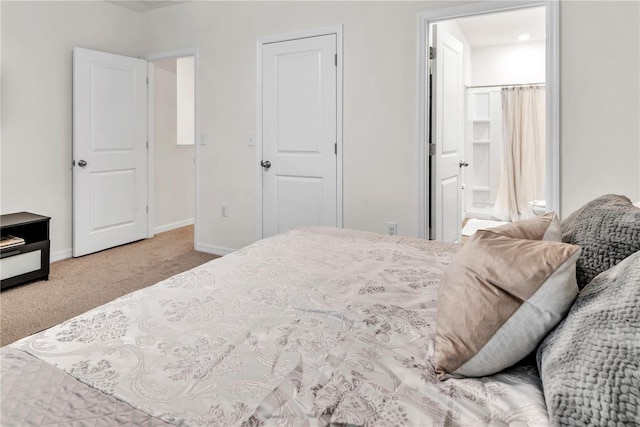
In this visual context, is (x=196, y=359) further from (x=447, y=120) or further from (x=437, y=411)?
(x=447, y=120)

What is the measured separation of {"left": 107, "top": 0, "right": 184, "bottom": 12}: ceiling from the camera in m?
4.28

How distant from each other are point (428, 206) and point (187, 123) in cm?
381

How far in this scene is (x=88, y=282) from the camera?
3408 mm

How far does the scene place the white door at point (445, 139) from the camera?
3.37 meters

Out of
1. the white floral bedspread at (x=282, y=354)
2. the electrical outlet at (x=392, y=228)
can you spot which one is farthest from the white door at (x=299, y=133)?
the white floral bedspread at (x=282, y=354)

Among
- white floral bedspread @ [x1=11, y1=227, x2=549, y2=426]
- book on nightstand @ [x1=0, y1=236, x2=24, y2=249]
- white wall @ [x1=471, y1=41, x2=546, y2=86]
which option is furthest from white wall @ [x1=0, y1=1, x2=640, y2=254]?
white wall @ [x1=471, y1=41, x2=546, y2=86]

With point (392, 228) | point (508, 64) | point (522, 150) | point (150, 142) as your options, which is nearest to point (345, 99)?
point (392, 228)

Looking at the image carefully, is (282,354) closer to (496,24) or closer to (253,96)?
(253,96)

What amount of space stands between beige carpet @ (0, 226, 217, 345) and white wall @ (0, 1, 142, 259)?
1.67ft

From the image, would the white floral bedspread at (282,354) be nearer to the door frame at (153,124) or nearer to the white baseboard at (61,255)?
the door frame at (153,124)

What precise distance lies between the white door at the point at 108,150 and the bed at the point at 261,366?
3.27 meters

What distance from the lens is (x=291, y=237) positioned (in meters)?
2.20

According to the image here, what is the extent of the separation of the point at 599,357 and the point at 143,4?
4.96 metres

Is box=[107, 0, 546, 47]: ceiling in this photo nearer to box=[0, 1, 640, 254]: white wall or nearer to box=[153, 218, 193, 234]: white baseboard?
box=[0, 1, 640, 254]: white wall
